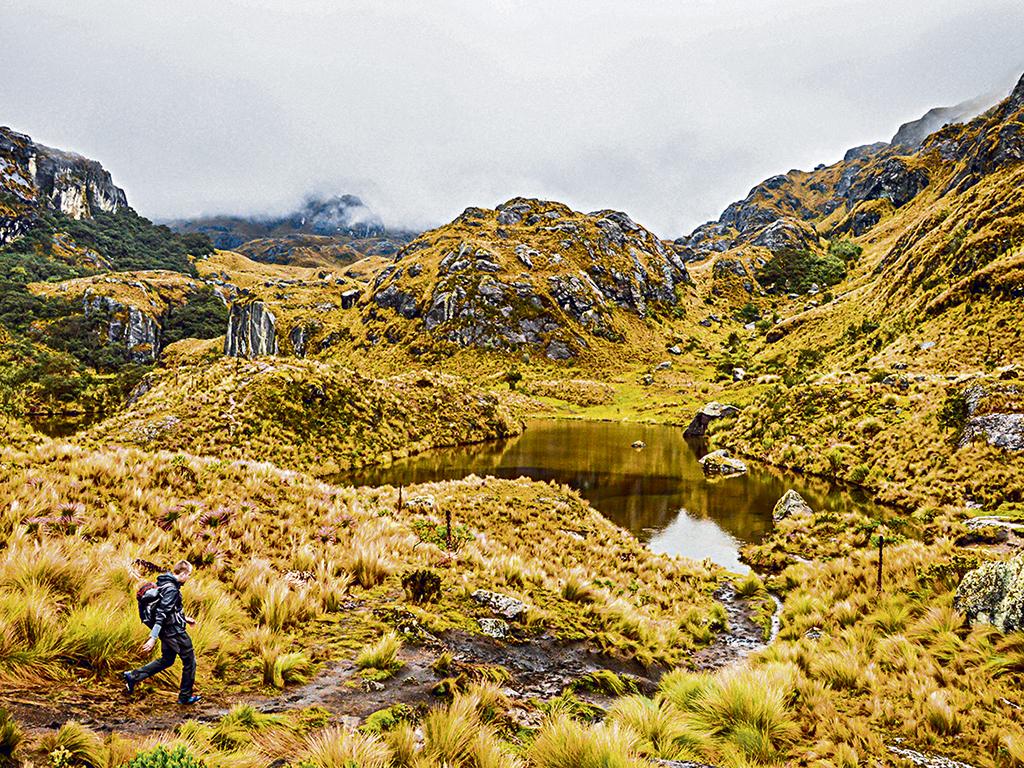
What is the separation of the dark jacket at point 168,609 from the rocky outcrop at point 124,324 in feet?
567

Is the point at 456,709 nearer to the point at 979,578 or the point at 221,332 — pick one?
the point at 979,578

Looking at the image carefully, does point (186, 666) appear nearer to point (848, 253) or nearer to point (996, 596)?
point (996, 596)

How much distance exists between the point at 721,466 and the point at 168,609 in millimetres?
40148

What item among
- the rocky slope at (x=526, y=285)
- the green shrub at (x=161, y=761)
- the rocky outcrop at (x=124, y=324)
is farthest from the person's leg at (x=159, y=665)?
the rocky outcrop at (x=124, y=324)

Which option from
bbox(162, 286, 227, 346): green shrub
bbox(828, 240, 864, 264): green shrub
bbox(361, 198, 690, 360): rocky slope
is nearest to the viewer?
bbox(361, 198, 690, 360): rocky slope

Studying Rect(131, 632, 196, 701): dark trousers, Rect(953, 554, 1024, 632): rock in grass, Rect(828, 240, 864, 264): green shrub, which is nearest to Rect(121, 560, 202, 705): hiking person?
Rect(131, 632, 196, 701): dark trousers

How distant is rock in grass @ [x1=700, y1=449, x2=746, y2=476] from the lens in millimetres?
38250

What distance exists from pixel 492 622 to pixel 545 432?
52276mm

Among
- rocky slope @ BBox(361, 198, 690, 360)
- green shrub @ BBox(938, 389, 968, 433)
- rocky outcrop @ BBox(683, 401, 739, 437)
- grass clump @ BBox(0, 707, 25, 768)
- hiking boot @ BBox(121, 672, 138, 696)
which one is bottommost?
hiking boot @ BBox(121, 672, 138, 696)

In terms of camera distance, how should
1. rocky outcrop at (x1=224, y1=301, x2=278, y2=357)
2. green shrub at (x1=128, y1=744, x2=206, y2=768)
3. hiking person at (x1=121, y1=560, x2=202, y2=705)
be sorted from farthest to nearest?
rocky outcrop at (x1=224, y1=301, x2=278, y2=357) → hiking person at (x1=121, y1=560, x2=202, y2=705) → green shrub at (x1=128, y1=744, x2=206, y2=768)

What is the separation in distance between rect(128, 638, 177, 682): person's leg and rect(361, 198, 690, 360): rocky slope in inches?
4781

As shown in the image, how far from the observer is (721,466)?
39.2 meters

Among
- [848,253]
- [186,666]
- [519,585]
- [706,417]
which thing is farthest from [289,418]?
[848,253]

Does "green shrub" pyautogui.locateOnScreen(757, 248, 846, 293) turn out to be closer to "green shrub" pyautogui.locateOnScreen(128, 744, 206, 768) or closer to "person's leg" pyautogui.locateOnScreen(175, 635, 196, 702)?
"person's leg" pyautogui.locateOnScreen(175, 635, 196, 702)
